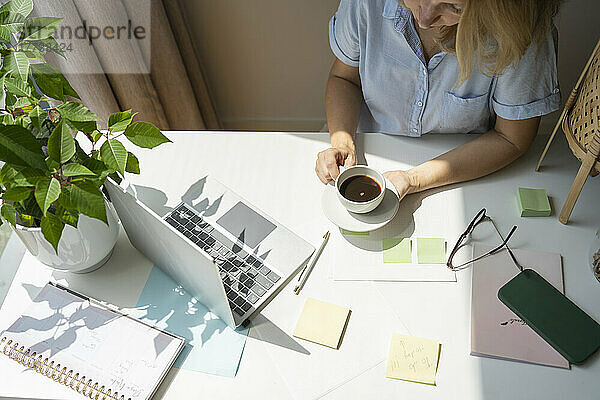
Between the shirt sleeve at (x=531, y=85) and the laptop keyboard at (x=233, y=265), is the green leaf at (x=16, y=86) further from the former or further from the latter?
the shirt sleeve at (x=531, y=85)

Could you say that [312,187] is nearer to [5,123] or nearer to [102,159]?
[102,159]

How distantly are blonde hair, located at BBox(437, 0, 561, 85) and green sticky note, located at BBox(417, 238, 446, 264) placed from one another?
0.33m

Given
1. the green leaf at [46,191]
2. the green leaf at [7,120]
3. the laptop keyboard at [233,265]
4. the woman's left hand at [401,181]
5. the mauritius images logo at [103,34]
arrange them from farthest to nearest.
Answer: the mauritius images logo at [103,34], the woman's left hand at [401,181], the laptop keyboard at [233,265], the green leaf at [7,120], the green leaf at [46,191]

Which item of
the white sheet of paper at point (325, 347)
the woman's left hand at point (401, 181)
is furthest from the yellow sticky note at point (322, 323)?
the woman's left hand at point (401, 181)

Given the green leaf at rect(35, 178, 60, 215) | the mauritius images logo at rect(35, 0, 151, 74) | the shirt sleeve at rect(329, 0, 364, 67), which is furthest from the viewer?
the mauritius images logo at rect(35, 0, 151, 74)

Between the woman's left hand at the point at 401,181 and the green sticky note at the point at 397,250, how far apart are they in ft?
0.30

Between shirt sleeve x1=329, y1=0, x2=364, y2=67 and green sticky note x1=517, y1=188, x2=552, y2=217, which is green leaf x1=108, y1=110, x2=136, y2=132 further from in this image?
green sticky note x1=517, y1=188, x2=552, y2=217

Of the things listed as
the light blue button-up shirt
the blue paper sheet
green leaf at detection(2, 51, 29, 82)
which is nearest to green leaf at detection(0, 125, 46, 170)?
green leaf at detection(2, 51, 29, 82)

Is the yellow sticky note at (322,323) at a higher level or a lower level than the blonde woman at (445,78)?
lower

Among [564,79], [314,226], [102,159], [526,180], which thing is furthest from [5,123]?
[564,79]

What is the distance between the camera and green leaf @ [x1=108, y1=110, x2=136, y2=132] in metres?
0.91

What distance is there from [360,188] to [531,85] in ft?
1.31

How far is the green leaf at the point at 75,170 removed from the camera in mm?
828

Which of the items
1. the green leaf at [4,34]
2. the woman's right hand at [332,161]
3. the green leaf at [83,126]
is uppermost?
the green leaf at [4,34]
